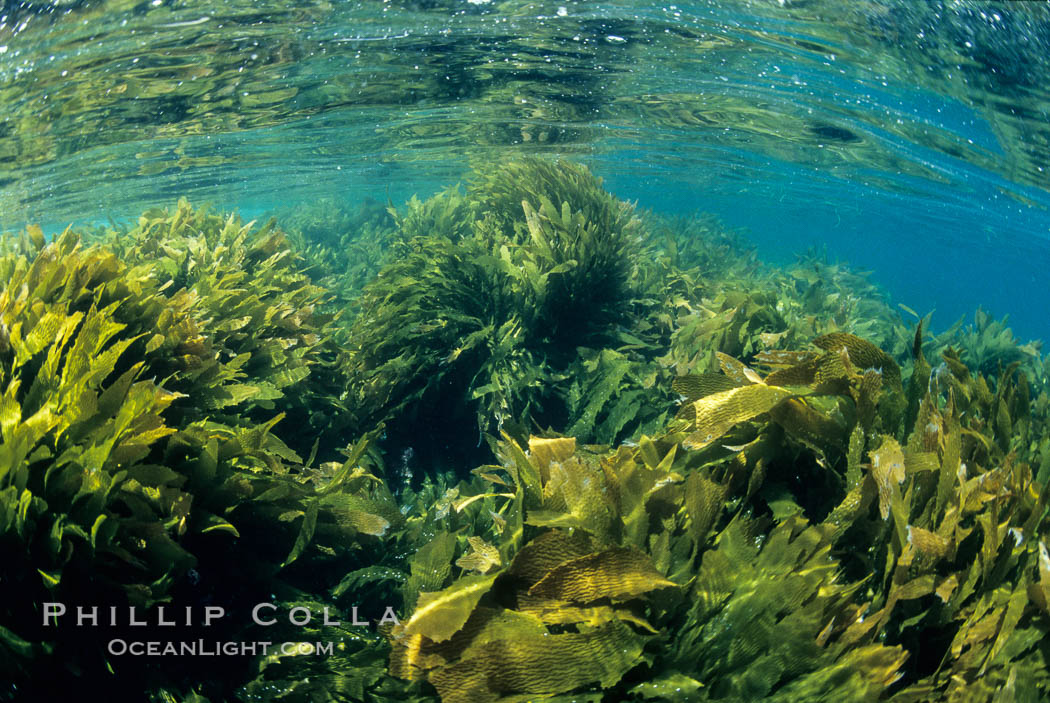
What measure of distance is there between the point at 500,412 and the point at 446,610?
9.32ft

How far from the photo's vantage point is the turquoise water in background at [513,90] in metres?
7.16

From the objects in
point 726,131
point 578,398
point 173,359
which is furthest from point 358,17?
point 726,131

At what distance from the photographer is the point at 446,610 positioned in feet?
5.41

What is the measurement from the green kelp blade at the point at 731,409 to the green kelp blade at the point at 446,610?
893mm

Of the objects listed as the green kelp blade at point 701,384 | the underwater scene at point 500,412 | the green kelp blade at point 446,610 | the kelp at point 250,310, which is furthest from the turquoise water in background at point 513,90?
the green kelp blade at point 446,610

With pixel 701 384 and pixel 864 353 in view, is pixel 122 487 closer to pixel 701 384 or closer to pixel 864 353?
pixel 701 384

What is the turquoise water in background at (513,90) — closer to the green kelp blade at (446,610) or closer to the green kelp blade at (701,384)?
the green kelp blade at (701,384)

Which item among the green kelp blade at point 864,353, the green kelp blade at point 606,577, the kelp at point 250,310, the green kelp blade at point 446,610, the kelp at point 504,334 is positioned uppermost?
the green kelp blade at point 864,353

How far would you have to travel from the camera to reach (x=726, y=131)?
1521 cm

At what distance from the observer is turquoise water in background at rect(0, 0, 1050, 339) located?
7.16 meters

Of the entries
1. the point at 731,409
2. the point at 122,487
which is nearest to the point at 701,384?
the point at 731,409

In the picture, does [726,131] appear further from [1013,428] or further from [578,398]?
[1013,428]

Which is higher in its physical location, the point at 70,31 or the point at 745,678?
the point at 70,31

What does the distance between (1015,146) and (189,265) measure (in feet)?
49.3
